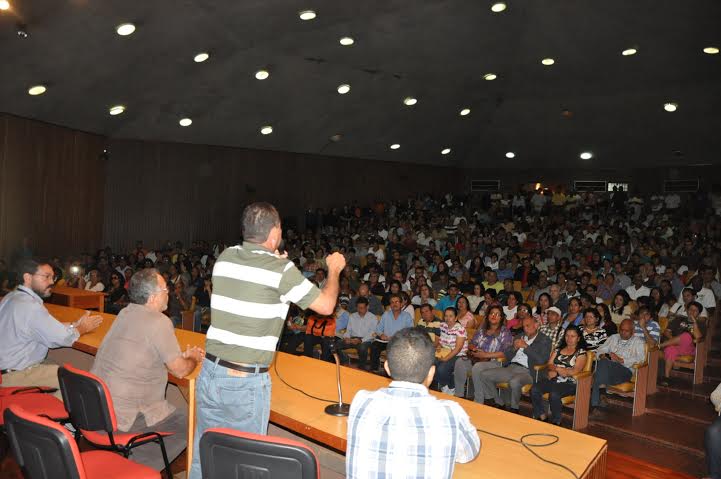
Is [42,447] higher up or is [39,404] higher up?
[42,447]

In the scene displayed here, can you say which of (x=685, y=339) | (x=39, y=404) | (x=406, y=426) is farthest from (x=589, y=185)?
(x=406, y=426)

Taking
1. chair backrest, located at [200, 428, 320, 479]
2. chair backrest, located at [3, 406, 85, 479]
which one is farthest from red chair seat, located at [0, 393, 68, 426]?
chair backrest, located at [200, 428, 320, 479]

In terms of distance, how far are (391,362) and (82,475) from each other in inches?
45.5

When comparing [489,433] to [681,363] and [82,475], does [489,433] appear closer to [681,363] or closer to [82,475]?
[82,475]

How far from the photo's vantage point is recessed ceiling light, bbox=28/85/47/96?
8.89m

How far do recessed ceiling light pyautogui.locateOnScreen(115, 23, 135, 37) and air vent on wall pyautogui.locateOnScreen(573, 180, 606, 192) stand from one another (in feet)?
46.8

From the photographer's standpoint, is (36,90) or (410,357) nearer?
(410,357)

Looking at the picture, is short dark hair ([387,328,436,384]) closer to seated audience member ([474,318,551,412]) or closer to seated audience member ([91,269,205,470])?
seated audience member ([91,269,205,470])

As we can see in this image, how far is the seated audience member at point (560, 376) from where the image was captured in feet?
17.0

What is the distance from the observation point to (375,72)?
11.4 meters

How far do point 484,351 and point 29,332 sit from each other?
398 cm

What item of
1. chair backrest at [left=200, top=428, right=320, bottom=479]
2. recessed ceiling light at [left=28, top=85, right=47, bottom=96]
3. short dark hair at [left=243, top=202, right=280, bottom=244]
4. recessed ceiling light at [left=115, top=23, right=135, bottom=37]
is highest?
recessed ceiling light at [left=115, top=23, right=135, bottom=37]

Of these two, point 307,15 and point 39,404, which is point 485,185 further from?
point 39,404

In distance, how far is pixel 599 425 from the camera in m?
5.33
